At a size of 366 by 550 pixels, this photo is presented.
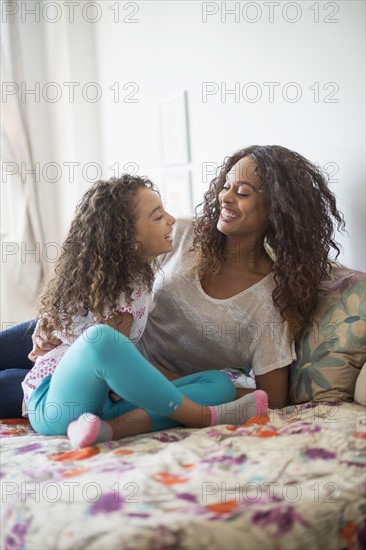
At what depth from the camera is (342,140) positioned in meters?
2.29

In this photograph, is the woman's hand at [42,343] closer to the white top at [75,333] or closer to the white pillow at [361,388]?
the white top at [75,333]

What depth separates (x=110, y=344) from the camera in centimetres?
162

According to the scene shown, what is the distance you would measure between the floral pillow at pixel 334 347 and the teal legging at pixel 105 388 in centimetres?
22

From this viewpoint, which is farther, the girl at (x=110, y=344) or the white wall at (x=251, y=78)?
the white wall at (x=251, y=78)

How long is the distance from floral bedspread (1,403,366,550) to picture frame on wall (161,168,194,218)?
1688mm

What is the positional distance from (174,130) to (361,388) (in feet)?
5.85

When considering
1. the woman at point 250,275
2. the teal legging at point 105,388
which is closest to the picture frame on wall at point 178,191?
the woman at point 250,275

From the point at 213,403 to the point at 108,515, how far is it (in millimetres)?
643

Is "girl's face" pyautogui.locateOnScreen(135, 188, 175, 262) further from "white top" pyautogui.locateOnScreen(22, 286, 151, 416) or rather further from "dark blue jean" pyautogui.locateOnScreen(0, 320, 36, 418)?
"dark blue jean" pyautogui.locateOnScreen(0, 320, 36, 418)

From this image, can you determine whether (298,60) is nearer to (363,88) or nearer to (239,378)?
(363,88)

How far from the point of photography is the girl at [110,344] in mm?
1642

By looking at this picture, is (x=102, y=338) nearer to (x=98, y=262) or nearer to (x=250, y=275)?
(x=98, y=262)

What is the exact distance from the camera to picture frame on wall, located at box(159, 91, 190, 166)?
125 inches

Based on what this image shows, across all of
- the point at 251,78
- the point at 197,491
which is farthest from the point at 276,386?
the point at 251,78
